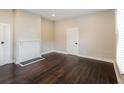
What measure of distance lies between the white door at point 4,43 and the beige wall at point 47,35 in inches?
93.6

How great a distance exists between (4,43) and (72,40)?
3.89 metres

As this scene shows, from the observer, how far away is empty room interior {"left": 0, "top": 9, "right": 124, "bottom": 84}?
3121mm

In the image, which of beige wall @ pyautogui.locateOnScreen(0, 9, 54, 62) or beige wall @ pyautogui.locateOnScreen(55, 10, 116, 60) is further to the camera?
beige wall @ pyautogui.locateOnScreen(55, 10, 116, 60)

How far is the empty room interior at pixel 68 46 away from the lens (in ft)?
10.2

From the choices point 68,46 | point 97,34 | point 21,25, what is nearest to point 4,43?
point 21,25

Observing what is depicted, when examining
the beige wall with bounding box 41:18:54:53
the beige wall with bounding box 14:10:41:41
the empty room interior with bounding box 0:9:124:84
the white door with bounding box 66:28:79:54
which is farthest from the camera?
the beige wall with bounding box 41:18:54:53

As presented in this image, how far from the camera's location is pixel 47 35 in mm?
6590

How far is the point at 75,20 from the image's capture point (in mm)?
5711

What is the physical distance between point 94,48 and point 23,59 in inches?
149

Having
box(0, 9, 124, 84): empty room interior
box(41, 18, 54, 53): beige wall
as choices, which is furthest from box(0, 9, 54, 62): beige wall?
box(41, 18, 54, 53): beige wall

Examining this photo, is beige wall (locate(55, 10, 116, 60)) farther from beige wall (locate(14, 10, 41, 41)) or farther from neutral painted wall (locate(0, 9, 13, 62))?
neutral painted wall (locate(0, 9, 13, 62))

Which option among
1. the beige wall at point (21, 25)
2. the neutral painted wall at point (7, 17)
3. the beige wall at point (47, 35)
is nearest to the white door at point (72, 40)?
the beige wall at point (47, 35)

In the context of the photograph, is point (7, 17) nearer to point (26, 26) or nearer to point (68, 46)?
point (26, 26)
